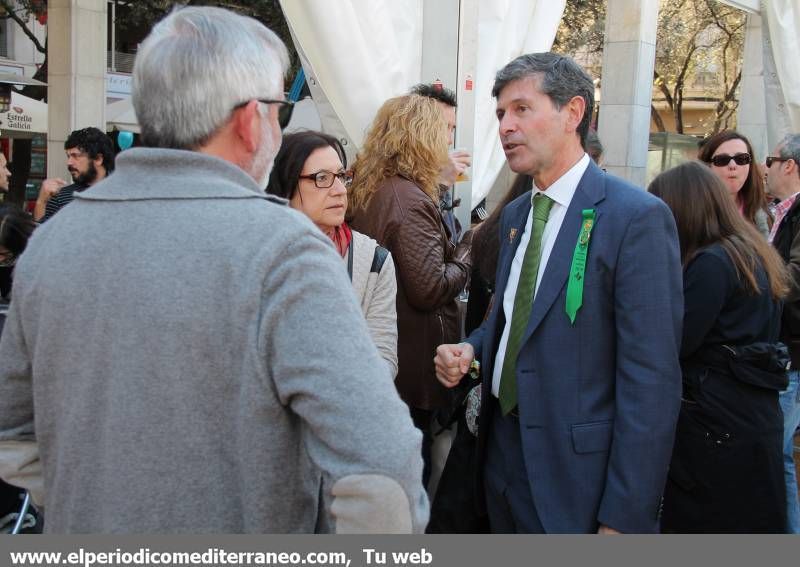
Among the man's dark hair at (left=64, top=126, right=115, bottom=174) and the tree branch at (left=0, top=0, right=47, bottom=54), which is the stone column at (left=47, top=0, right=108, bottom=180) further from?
the tree branch at (left=0, top=0, right=47, bottom=54)

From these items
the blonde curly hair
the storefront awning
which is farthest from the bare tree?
the blonde curly hair

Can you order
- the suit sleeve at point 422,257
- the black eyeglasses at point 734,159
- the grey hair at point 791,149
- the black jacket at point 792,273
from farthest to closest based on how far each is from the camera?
the grey hair at point 791,149
the black eyeglasses at point 734,159
the black jacket at point 792,273
the suit sleeve at point 422,257

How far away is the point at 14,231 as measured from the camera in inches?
115

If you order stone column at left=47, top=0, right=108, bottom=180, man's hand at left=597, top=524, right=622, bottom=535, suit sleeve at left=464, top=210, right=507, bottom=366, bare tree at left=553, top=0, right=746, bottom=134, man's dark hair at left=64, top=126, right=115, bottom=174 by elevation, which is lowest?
man's hand at left=597, top=524, right=622, bottom=535

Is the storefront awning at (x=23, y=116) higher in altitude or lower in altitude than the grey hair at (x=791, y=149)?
higher

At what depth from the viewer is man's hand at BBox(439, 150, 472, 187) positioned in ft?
13.0

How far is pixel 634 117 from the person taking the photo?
27.9 ft

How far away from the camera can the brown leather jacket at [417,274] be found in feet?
10.9

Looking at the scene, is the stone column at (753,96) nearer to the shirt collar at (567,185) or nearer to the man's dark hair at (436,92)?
the man's dark hair at (436,92)

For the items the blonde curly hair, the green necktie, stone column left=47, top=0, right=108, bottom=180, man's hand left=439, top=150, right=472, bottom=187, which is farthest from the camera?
stone column left=47, top=0, right=108, bottom=180

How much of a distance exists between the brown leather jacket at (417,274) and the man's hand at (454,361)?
0.72 m

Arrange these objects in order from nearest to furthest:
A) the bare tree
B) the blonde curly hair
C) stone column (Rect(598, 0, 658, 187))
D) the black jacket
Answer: the blonde curly hair < the black jacket < stone column (Rect(598, 0, 658, 187)) < the bare tree

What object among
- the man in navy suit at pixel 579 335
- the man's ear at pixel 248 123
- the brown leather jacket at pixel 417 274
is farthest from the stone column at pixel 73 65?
the man's ear at pixel 248 123

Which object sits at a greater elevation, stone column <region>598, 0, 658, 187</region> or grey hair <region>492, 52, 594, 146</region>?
stone column <region>598, 0, 658, 187</region>
